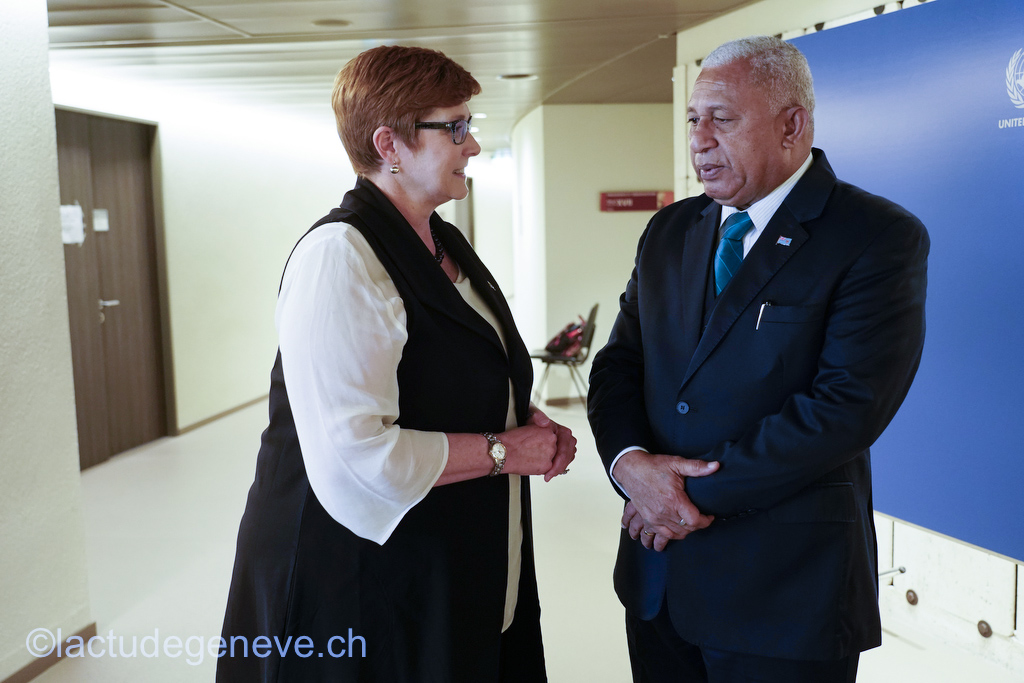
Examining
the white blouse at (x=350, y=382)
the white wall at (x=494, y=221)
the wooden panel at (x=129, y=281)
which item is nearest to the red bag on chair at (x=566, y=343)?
the wooden panel at (x=129, y=281)

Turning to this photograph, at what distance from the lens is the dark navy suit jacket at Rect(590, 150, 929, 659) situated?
1518 mm

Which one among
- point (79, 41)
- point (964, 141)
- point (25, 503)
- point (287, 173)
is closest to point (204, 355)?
point (287, 173)

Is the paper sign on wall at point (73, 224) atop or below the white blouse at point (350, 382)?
atop

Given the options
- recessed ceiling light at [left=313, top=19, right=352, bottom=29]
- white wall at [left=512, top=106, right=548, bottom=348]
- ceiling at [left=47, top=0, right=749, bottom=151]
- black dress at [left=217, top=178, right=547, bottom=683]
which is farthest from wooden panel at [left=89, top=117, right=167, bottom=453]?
black dress at [left=217, top=178, right=547, bottom=683]

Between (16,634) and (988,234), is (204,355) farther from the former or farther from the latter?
(988,234)

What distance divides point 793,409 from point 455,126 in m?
0.85

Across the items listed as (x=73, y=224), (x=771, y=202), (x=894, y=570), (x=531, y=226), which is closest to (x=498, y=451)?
(x=771, y=202)

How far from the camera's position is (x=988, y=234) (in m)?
2.95

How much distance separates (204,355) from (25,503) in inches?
194

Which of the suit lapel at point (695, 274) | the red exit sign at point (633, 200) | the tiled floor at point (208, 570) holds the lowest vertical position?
the tiled floor at point (208, 570)

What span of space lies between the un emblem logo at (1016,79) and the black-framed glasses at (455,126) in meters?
2.18

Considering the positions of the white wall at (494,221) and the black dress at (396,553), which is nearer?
the black dress at (396,553)

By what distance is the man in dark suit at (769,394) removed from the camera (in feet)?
5.01

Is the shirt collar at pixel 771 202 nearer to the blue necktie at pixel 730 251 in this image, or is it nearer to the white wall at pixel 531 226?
the blue necktie at pixel 730 251
